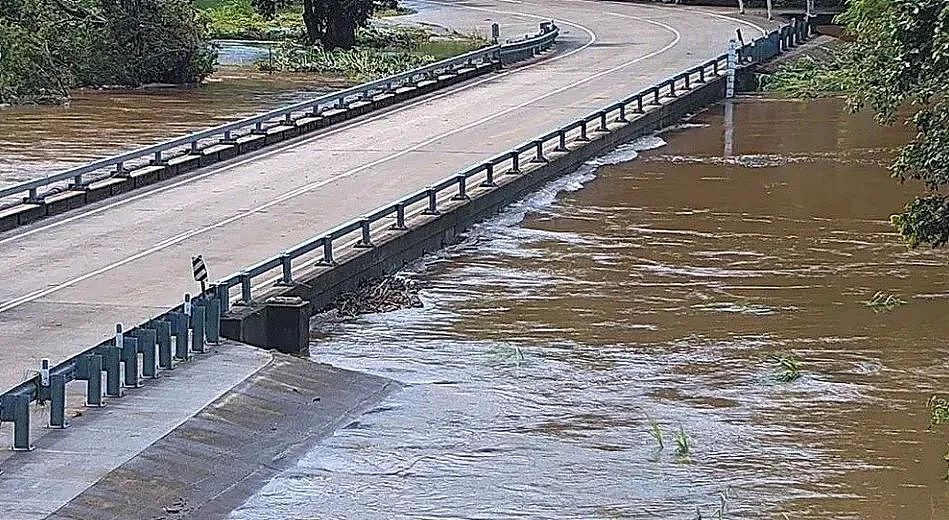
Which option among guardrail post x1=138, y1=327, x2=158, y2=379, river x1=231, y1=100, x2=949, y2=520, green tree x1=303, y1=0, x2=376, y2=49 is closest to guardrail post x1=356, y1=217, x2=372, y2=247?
river x1=231, y1=100, x2=949, y2=520

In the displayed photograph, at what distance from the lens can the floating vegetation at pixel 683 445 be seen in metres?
17.5

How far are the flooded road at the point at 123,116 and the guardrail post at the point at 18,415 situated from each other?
66.8 feet

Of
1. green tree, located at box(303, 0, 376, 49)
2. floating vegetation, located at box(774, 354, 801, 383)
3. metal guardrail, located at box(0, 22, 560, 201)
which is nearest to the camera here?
floating vegetation, located at box(774, 354, 801, 383)

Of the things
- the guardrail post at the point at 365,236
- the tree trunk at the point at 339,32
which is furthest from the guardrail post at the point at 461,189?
the tree trunk at the point at 339,32

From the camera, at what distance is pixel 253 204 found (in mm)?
30000

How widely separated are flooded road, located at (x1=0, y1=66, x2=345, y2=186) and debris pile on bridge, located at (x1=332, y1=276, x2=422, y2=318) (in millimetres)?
12027

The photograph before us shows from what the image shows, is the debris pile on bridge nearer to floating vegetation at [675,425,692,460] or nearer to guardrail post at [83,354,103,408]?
floating vegetation at [675,425,692,460]

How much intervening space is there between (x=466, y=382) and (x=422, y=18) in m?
63.1

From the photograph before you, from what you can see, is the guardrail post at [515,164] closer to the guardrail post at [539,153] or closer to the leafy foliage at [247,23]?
the guardrail post at [539,153]

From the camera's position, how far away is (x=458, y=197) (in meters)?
31.0

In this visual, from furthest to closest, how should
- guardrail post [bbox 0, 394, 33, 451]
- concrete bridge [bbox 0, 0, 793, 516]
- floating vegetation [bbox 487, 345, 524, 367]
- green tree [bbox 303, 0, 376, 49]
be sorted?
1. green tree [bbox 303, 0, 376, 49]
2. floating vegetation [bbox 487, 345, 524, 367]
3. concrete bridge [bbox 0, 0, 793, 516]
4. guardrail post [bbox 0, 394, 33, 451]

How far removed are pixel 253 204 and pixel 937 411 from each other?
17185 millimetres

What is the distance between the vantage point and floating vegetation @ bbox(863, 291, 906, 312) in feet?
81.0

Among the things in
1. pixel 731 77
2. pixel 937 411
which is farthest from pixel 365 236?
pixel 731 77
